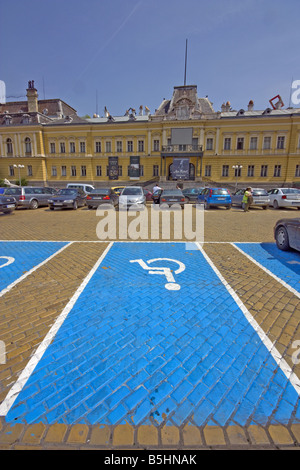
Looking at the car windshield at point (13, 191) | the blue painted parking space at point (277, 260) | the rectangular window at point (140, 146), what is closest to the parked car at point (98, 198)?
the car windshield at point (13, 191)

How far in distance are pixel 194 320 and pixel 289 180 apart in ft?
132

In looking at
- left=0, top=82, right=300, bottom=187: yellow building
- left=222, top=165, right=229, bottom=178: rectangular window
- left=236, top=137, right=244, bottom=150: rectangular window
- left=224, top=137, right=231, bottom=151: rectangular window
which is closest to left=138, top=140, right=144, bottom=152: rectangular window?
left=0, top=82, right=300, bottom=187: yellow building

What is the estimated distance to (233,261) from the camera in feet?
19.4

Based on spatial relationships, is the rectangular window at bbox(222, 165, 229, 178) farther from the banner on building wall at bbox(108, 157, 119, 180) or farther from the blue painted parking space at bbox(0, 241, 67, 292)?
the blue painted parking space at bbox(0, 241, 67, 292)

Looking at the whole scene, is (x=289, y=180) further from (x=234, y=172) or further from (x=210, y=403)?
(x=210, y=403)

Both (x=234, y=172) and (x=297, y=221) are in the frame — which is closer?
(x=297, y=221)

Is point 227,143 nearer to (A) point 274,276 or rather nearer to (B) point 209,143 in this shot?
(B) point 209,143

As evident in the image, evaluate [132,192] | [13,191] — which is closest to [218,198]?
[132,192]

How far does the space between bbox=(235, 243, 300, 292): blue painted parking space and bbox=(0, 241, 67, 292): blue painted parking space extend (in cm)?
566

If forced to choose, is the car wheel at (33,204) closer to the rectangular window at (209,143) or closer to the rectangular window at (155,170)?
the rectangular window at (155,170)

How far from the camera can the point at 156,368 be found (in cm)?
246

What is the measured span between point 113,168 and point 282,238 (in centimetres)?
3662

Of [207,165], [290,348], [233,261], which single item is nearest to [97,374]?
[290,348]

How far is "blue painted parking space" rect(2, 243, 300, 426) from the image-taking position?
199cm
